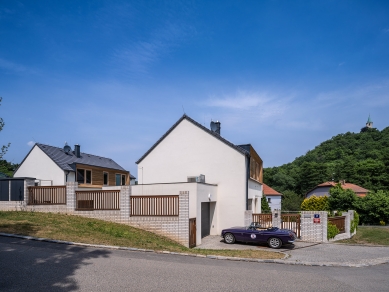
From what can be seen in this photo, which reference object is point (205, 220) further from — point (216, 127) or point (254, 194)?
point (216, 127)

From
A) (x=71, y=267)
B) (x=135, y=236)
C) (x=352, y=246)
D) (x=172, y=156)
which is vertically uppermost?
(x=172, y=156)

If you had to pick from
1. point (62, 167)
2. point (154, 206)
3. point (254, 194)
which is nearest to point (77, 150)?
point (62, 167)

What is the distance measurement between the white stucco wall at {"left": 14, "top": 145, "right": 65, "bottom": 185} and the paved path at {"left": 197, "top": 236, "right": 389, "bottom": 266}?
15899mm

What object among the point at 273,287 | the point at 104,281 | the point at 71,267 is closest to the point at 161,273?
the point at 104,281

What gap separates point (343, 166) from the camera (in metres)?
63.9

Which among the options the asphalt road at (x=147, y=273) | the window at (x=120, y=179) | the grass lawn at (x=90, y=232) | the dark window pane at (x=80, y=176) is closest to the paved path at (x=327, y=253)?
the asphalt road at (x=147, y=273)

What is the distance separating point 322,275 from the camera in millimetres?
8750

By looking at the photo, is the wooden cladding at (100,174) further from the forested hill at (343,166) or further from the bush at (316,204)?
the forested hill at (343,166)

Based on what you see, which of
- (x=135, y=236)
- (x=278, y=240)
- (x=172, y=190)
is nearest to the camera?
(x=135, y=236)

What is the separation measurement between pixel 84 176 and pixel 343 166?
180 ft

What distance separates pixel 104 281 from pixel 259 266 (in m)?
5.03

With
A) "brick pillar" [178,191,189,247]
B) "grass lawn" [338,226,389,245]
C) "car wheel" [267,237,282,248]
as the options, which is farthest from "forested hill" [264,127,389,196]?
"brick pillar" [178,191,189,247]

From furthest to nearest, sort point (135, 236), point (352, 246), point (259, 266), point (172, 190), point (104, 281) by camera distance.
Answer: point (172, 190), point (352, 246), point (135, 236), point (259, 266), point (104, 281)

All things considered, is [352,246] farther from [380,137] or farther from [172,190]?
[380,137]
